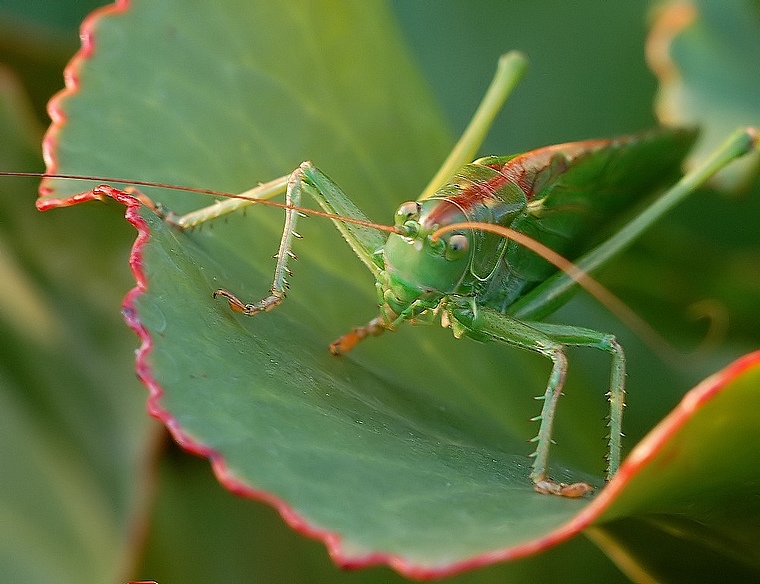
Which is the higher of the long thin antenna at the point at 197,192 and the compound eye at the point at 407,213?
the compound eye at the point at 407,213

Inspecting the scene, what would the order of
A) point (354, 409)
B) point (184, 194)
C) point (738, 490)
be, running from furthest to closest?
point (184, 194) → point (354, 409) → point (738, 490)

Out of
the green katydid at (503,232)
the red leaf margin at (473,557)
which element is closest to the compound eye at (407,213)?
the green katydid at (503,232)

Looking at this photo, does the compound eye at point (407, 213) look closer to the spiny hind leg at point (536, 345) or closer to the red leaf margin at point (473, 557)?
the spiny hind leg at point (536, 345)

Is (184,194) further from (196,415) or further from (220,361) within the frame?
(196,415)

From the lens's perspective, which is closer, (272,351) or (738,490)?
(738,490)

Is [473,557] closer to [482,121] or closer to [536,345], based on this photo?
[536,345]

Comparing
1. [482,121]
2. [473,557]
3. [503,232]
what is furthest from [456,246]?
[473,557]

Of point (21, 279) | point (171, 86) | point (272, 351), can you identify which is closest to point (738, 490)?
point (272, 351)
